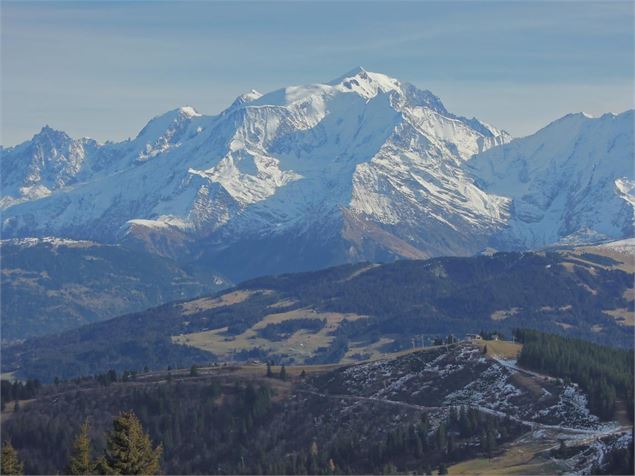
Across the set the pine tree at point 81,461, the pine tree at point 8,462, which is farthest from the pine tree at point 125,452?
the pine tree at point 8,462

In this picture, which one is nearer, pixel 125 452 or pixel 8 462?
pixel 125 452

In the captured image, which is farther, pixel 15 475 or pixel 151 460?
pixel 15 475

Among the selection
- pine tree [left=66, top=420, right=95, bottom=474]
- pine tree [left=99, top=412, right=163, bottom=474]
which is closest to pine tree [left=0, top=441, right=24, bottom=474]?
pine tree [left=66, top=420, right=95, bottom=474]

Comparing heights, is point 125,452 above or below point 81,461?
above

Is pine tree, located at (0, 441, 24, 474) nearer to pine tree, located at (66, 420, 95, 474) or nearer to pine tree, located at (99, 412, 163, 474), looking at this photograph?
pine tree, located at (66, 420, 95, 474)

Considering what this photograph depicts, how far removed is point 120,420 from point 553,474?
10039 cm

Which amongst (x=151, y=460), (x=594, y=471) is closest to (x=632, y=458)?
(x=594, y=471)

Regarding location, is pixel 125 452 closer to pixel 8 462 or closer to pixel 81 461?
pixel 81 461

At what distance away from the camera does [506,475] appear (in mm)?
199500

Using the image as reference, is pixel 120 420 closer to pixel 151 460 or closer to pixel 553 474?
pixel 151 460

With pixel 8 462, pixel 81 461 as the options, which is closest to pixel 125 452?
pixel 81 461

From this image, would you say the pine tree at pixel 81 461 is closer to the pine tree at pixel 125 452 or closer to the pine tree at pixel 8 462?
the pine tree at pixel 125 452

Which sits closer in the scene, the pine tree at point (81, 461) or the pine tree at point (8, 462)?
the pine tree at point (81, 461)

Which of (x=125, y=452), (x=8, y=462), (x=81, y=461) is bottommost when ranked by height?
(x=81, y=461)
